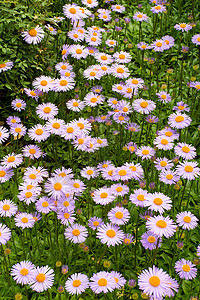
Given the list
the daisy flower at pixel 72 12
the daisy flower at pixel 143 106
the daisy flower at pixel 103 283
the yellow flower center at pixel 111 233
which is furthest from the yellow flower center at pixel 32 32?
the daisy flower at pixel 103 283

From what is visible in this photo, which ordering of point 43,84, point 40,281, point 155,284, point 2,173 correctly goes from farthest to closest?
1. point 43,84
2. point 2,173
3. point 40,281
4. point 155,284

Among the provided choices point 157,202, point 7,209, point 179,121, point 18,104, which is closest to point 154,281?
point 157,202

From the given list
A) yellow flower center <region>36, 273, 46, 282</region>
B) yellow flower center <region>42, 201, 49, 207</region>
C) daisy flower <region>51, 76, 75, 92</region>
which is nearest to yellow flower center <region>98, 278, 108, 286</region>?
yellow flower center <region>36, 273, 46, 282</region>

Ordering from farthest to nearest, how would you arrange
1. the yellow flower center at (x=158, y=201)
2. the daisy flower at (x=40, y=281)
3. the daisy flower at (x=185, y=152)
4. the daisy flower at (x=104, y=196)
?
1. the daisy flower at (x=185, y=152)
2. the daisy flower at (x=104, y=196)
3. the yellow flower center at (x=158, y=201)
4. the daisy flower at (x=40, y=281)

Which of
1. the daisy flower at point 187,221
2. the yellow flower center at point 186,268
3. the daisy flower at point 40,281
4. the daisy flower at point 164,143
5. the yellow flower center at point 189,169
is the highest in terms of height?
the daisy flower at point 164,143

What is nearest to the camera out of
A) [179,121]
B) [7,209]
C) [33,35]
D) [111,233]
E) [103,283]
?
[103,283]

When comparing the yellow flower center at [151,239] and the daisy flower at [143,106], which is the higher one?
the daisy flower at [143,106]

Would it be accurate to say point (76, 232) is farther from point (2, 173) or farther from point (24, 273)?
point (2, 173)

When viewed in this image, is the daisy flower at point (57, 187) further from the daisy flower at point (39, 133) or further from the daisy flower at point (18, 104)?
the daisy flower at point (18, 104)

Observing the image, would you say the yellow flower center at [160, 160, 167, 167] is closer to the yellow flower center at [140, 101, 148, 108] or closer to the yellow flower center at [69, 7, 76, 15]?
the yellow flower center at [140, 101, 148, 108]
